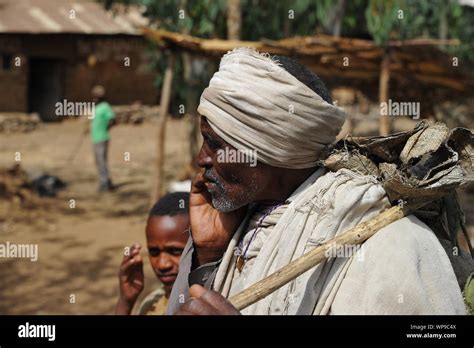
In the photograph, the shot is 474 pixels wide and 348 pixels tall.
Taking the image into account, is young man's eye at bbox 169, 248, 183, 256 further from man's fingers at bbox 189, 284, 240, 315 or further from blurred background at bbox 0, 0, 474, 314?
man's fingers at bbox 189, 284, 240, 315

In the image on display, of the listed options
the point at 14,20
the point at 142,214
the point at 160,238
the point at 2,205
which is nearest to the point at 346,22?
the point at 142,214

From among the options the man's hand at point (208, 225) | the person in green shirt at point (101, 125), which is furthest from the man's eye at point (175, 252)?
the person in green shirt at point (101, 125)

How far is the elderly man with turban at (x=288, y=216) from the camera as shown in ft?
5.66

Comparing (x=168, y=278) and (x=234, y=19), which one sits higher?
(x=234, y=19)

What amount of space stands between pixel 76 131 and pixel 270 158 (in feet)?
57.7

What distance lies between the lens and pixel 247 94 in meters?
1.89

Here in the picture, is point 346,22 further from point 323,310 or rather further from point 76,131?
point 323,310

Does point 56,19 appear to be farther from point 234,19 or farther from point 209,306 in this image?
point 209,306

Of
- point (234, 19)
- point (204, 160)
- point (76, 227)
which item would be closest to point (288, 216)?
point (204, 160)

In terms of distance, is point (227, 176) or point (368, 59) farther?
point (368, 59)

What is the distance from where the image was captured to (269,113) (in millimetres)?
1887

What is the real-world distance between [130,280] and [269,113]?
1.55 meters

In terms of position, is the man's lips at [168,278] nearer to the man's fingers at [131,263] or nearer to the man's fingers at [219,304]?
the man's fingers at [131,263]

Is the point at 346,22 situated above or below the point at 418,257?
above
